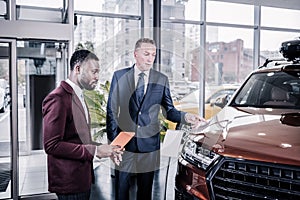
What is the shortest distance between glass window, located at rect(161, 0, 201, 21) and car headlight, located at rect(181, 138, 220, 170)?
4256 mm

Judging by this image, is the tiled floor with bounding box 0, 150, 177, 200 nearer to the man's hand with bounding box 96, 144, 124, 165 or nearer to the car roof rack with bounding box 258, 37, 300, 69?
the man's hand with bounding box 96, 144, 124, 165

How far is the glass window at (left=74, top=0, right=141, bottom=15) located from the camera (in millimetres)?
5258

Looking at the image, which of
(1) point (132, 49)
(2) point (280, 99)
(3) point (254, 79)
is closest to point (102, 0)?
(1) point (132, 49)

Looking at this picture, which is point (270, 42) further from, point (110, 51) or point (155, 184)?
point (110, 51)

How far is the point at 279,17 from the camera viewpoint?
7355mm

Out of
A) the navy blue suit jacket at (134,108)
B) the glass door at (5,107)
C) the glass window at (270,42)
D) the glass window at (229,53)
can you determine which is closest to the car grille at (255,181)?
the navy blue suit jacket at (134,108)

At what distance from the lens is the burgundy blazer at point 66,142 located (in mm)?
2043

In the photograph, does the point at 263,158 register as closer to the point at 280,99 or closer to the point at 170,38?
the point at 280,99

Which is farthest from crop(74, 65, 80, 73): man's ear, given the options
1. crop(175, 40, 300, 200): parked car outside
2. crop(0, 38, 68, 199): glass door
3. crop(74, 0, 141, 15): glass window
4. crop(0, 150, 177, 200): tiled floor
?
crop(74, 0, 141, 15): glass window

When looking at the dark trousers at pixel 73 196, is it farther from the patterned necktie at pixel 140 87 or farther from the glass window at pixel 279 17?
the glass window at pixel 279 17

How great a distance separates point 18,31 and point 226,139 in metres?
2.44

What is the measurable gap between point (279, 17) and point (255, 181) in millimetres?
6276

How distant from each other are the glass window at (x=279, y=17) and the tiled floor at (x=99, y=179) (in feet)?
14.4

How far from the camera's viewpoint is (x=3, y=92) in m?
3.91
